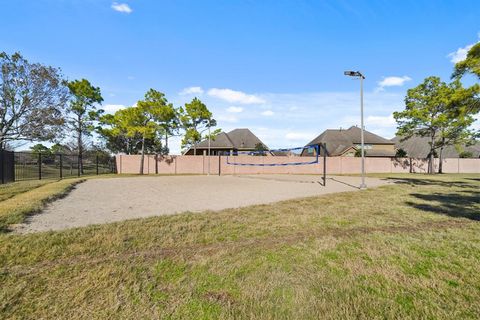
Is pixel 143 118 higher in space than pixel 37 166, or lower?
higher

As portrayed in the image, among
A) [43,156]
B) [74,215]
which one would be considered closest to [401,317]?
[74,215]

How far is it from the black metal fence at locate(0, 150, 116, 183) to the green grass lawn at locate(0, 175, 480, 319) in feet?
41.4

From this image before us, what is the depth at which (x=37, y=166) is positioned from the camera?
16156 millimetres

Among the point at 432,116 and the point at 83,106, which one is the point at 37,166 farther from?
the point at 432,116

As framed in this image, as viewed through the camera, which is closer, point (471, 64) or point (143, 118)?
point (471, 64)

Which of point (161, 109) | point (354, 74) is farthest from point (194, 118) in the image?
point (354, 74)

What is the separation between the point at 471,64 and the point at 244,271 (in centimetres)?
1355

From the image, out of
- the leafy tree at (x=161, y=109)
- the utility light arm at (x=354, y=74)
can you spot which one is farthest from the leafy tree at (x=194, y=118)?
the utility light arm at (x=354, y=74)

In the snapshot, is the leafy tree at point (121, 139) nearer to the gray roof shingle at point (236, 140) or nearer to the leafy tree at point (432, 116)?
the gray roof shingle at point (236, 140)

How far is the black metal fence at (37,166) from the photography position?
13.2 m

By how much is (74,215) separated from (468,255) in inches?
285

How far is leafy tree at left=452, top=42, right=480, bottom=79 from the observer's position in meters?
10.4

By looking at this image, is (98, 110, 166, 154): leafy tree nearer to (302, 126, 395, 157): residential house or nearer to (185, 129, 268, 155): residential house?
(185, 129, 268, 155): residential house

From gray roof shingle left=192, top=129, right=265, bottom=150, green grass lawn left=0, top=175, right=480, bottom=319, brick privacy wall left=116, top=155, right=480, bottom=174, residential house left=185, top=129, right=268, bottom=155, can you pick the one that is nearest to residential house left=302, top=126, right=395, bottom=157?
brick privacy wall left=116, top=155, right=480, bottom=174
